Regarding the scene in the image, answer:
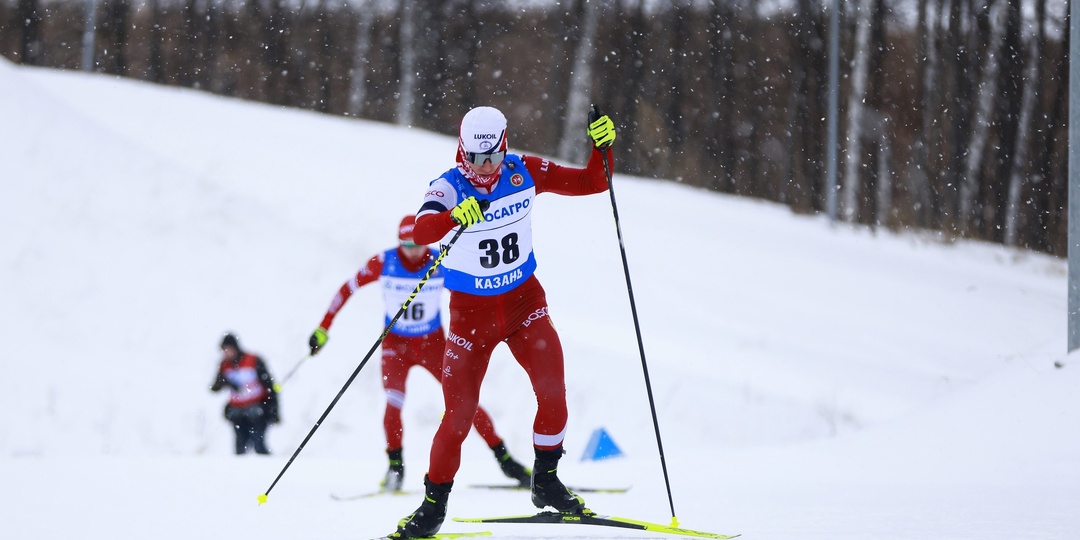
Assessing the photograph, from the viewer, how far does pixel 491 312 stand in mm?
4887

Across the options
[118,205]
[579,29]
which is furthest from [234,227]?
[579,29]

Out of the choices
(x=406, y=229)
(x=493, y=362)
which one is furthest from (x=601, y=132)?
(x=493, y=362)

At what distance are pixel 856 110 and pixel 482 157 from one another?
2145 centimetres

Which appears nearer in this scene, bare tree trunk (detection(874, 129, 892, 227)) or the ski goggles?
the ski goggles

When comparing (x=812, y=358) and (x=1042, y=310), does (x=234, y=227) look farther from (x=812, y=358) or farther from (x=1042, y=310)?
(x=1042, y=310)

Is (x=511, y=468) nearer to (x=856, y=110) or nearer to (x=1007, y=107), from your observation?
(x=856, y=110)

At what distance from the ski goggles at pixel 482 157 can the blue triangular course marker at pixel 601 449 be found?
521 cm

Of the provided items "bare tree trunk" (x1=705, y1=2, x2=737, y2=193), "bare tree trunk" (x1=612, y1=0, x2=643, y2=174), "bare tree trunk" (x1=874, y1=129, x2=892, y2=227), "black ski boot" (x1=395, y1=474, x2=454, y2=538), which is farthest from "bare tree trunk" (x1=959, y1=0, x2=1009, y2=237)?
"black ski boot" (x1=395, y1=474, x2=454, y2=538)

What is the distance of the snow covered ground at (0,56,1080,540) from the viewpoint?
20.5 ft

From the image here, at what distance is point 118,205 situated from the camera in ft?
50.2

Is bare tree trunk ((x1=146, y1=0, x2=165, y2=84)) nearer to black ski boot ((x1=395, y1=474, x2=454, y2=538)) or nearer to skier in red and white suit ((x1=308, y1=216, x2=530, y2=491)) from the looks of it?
skier in red and white suit ((x1=308, y1=216, x2=530, y2=491))

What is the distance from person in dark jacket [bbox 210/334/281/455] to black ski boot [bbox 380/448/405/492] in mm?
2946

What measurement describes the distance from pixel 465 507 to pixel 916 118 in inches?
874

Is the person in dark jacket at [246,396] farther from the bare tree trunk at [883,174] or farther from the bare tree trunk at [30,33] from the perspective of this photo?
the bare tree trunk at [30,33]
